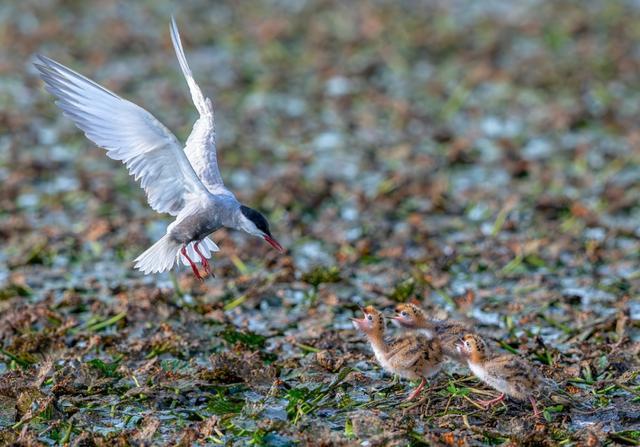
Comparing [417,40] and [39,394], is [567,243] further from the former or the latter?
[417,40]

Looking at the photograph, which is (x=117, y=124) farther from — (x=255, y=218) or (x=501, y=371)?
(x=501, y=371)

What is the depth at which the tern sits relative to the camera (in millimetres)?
6090

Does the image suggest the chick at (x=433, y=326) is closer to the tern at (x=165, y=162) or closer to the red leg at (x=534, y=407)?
the red leg at (x=534, y=407)

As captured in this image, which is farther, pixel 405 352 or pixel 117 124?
pixel 117 124

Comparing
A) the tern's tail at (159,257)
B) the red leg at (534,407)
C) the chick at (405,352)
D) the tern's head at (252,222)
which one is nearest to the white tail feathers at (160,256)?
the tern's tail at (159,257)

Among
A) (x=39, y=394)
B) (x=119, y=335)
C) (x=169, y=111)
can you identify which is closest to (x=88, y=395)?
(x=39, y=394)

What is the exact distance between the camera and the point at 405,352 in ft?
19.0

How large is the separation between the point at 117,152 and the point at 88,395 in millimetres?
1268

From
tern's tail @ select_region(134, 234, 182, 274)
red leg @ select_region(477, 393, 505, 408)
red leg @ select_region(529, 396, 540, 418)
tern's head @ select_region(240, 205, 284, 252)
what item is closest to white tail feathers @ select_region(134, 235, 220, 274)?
tern's tail @ select_region(134, 234, 182, 274)

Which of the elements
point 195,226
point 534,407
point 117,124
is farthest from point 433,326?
point 117,124

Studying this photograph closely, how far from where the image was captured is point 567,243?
28.4 ft

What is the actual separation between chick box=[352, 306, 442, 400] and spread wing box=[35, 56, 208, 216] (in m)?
1.22

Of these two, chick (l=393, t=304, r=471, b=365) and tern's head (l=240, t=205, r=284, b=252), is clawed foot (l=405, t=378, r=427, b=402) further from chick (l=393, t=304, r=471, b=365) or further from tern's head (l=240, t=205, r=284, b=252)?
tern's head (l=240, t=205, r=284, b=252)

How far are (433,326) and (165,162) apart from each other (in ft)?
5.42
